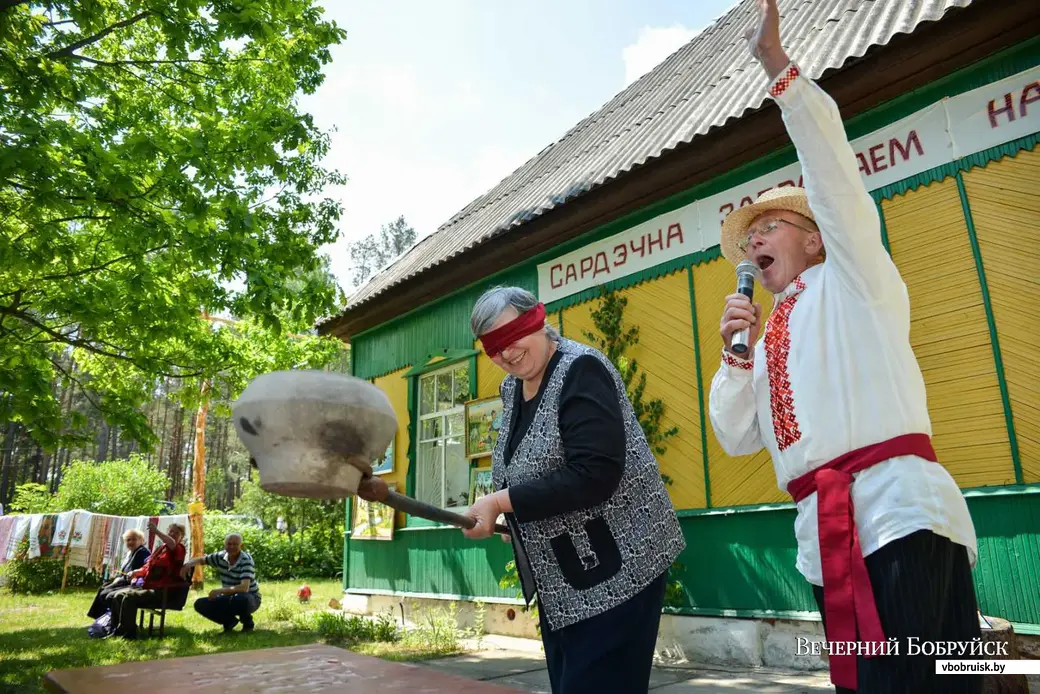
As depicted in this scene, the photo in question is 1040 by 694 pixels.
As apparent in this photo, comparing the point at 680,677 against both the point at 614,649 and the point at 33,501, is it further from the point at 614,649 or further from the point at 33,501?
the point at 33,501

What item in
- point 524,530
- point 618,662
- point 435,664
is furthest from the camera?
point 435,664

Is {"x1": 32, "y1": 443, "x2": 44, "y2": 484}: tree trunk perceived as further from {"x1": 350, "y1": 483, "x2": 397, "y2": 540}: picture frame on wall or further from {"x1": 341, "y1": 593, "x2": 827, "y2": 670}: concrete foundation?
{"x1": 341, "y1": 593, "x2": 827, "y2": 670}: concrete foundation

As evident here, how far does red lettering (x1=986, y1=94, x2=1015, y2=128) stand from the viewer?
4359 mm

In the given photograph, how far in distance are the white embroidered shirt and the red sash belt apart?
19 mm

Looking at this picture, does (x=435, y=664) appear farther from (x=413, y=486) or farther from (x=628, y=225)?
(x=628, y=225)

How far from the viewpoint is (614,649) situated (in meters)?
1.66

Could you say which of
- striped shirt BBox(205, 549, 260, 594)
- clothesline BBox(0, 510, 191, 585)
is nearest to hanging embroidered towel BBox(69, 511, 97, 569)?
clothesline BBox(0, 510, 191, 585)

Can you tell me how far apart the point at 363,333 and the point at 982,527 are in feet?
28.2

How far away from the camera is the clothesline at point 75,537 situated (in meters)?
14.5

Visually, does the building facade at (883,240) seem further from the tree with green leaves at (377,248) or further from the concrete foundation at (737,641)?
the tree with green leaves at (377,248)

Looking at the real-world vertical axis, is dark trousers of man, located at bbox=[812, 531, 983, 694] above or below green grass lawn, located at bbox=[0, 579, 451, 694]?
above

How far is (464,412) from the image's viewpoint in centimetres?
827

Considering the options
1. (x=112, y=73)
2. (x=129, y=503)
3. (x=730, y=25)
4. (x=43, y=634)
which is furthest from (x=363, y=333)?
(x=129, y=503)

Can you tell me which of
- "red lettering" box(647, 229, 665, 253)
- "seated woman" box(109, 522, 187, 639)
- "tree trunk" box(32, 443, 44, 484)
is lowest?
"seated woman" box(109, 522, 187, 639)
